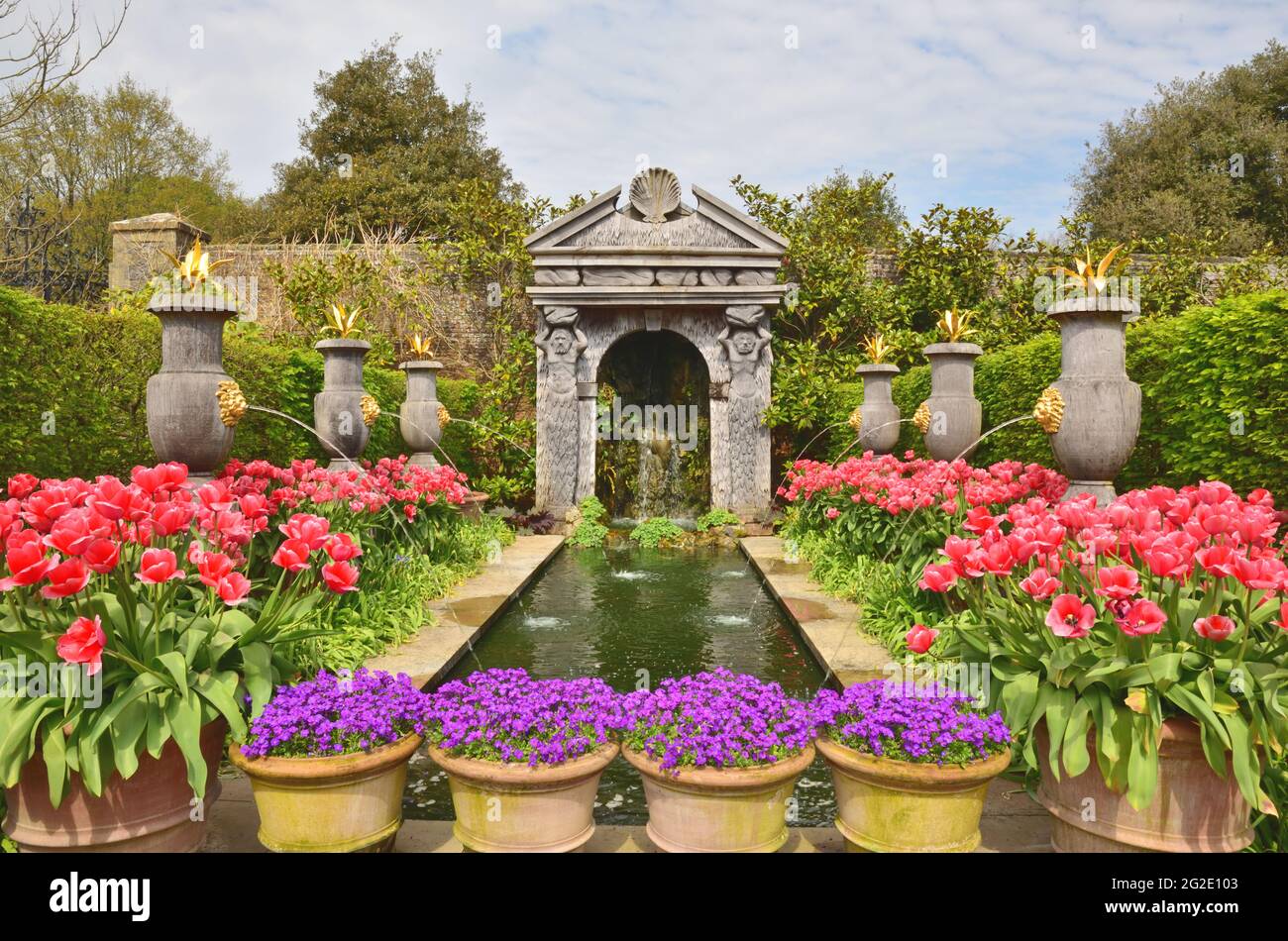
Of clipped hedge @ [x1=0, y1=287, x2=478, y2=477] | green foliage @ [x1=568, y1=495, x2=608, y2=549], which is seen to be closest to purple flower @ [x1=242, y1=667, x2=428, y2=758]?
clipped hedge @ [x1=0, y1=287, x2=478, y2=477]

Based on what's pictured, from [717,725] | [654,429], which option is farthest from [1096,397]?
[654,429]

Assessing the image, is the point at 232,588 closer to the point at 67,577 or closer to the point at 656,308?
the point at 67,577

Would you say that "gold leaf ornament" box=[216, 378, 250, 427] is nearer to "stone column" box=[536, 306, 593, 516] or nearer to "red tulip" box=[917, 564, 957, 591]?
"red tulip" box=[917, 564, 957, 591]

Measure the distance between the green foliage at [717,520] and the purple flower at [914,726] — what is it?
9193mm

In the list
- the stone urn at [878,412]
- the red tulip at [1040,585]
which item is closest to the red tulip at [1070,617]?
the red tulip at [1040,585]

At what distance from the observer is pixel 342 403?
7.89m

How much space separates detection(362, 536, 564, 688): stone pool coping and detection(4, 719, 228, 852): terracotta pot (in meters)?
1.12

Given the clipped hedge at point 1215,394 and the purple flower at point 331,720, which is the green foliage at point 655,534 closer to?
the clipped hedge at point 1215,394

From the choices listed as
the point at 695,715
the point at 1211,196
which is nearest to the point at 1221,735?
the point at 695,715

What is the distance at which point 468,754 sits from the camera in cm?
252

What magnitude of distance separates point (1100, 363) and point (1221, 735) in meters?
3.84

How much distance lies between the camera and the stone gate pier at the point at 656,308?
39.1 ft

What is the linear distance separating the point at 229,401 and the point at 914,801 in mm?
4898
